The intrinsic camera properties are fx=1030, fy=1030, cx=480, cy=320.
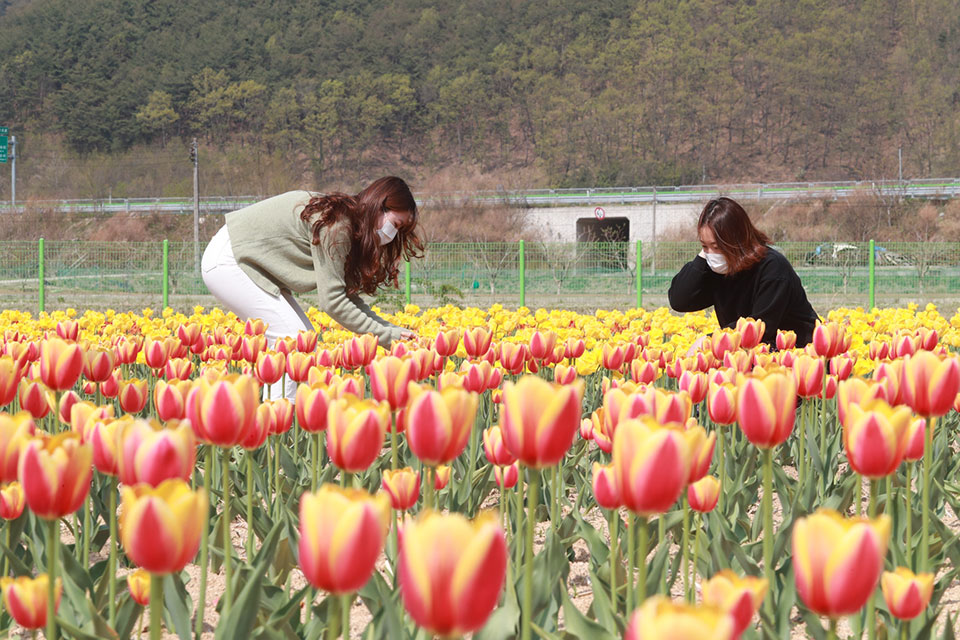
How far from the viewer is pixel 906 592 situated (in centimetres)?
150

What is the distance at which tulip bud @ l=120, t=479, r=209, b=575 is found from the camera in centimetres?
112

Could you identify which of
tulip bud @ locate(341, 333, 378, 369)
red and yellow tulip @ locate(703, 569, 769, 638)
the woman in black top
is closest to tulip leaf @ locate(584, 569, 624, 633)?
red and yellow tulip @ locate(703, 569, 769, 638)

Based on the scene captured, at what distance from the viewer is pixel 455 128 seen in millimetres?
105875

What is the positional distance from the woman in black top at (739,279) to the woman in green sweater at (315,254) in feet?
4.49

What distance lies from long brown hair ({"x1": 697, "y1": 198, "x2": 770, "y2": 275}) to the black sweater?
12 cm

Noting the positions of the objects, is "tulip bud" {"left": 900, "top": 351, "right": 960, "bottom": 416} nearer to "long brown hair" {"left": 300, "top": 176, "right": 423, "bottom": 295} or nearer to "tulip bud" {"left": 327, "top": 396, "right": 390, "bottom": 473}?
"tulip bud" {"left": 327, "top": 396, "right": 390, "bottom": 473}

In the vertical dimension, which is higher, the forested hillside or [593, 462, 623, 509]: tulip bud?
the forested hillside

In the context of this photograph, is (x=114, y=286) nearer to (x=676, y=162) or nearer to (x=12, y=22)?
(x=676, y=162)

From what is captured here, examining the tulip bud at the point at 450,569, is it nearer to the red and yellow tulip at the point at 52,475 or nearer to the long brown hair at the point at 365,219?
the red and yellow tulip at the point at 52,475

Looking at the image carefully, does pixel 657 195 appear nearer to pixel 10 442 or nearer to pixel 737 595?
pixel 10 442

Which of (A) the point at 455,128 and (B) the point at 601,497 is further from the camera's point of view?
(A) the point at 455,128

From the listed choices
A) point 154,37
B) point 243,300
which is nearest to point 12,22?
point 154,37

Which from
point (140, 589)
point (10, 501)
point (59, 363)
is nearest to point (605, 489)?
point (140, 589)

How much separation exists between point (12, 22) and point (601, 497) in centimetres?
13786
